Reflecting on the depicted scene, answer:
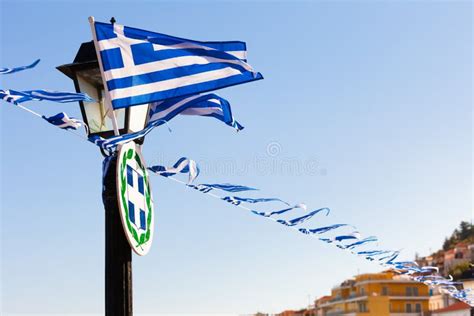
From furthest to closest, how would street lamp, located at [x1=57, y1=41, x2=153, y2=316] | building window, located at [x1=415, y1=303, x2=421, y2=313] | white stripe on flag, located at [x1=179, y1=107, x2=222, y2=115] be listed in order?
1. building window, located at [x1=415, y1=303, x2=421, y2=313]
2. white stripe on flag, located at [x1=179, y1=107, x2=222, y2=115]
3. street lamp, located at [x1=57, y1=41, x2=153, y2=316]

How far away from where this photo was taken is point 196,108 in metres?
5.83

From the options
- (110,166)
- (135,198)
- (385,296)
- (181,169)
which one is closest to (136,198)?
(135,198)

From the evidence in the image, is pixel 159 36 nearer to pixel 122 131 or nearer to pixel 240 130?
pixel 122 131

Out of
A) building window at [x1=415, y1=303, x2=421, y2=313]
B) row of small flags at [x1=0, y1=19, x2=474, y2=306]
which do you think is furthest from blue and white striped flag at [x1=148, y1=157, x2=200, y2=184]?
building window at [x1=415, y1=303, x2=421, y2=313]

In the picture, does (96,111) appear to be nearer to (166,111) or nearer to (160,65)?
(166,111)

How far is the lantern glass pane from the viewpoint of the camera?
5012 mm

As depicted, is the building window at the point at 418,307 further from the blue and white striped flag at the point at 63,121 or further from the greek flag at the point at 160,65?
the blue and white striped flag at the point at 63,121

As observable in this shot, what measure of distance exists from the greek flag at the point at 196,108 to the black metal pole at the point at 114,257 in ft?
1.97

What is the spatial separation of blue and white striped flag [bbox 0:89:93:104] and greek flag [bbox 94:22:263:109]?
233 mm

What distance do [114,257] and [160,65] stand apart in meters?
1.28

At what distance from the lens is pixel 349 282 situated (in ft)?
278

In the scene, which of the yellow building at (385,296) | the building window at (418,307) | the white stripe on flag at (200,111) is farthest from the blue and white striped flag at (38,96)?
the building window at (418,307)

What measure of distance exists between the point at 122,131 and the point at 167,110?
45cm

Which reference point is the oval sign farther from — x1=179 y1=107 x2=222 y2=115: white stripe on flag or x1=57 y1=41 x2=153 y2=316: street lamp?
x1=179 y1=107 x2=222 y2=115: white stripe on flag
